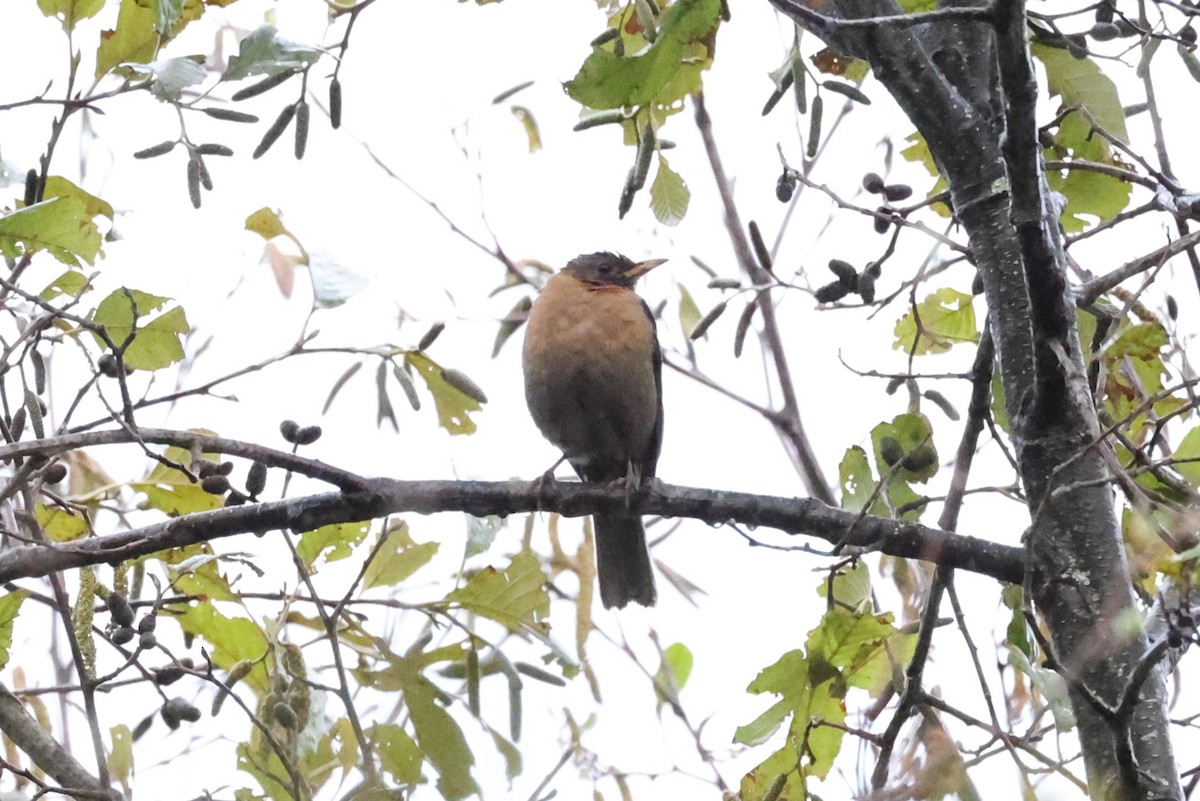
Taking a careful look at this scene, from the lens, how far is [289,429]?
2.63 meters

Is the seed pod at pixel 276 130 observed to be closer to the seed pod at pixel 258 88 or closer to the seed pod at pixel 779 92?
the seed pod at pixel 258 88

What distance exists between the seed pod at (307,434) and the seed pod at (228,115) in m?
0.74

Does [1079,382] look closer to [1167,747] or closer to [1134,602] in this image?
[1134,602]

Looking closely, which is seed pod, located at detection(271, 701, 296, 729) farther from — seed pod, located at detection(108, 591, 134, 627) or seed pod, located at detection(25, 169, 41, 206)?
seed pod, located at detection(25, 169, 41, 206)

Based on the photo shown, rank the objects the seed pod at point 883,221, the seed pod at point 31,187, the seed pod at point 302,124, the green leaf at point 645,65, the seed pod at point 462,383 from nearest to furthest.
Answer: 1. the green leaf at point 645,65
2. the seed pod at point 883,221
3. the seed pod at point 31,187
4. the seed pod at point 302,124
5. the seed pod at point 462,383

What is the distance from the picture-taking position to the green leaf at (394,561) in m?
2.96

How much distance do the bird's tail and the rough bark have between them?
2583 millimetres

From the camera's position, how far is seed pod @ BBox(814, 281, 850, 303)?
2.71 meters

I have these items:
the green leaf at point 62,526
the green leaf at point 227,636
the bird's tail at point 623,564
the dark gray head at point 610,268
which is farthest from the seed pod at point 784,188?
the dark gray head at point 610,268

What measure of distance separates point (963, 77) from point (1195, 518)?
1.32 metres

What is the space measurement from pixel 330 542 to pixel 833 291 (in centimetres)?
138

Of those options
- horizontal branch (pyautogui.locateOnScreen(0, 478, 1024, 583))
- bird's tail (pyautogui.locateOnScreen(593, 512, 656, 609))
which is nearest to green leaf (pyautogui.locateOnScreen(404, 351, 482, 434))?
horizontal branch (pyautogui.locateOnScreen(0, 478, 1024, 583))

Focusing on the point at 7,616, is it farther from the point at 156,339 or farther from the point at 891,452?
the point at 891,452

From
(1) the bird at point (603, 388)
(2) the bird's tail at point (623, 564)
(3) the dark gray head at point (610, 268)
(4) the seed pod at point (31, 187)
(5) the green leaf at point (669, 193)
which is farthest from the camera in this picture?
(3) the dark gray head at point (610, 268)
